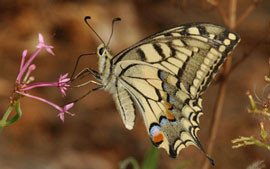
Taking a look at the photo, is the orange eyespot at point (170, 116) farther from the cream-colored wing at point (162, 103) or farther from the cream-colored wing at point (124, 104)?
the cream-colored wing at point (124, 104)

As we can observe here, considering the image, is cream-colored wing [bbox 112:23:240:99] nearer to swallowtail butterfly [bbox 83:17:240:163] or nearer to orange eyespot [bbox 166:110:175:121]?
swallowtail butterfly [bbox 83:17:240:163]

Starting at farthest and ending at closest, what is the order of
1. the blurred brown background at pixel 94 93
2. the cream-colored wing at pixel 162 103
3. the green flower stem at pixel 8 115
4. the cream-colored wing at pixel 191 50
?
the blurred brown background at pixel 94 93 < the cream-colored wing at pixel 162 103 < the cream-colored wing at pixel 191 50 < the green flower stem at pixel 8 115

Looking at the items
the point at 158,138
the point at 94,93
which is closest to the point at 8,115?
the point at 158,138

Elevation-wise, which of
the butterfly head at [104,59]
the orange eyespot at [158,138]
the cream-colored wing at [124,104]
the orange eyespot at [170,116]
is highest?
the butterfly head at [104,59]

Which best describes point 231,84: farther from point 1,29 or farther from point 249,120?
point 1,29

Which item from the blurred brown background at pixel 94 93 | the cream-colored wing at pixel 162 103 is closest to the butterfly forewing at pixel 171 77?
the cream-colored wing at pixel 162 103

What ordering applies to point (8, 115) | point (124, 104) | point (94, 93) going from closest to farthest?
point (8, 115)
point (124, 104)
point (94, 93)

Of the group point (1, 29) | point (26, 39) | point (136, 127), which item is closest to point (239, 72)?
point (136, 127)

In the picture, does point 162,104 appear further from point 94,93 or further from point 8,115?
point 94,93
